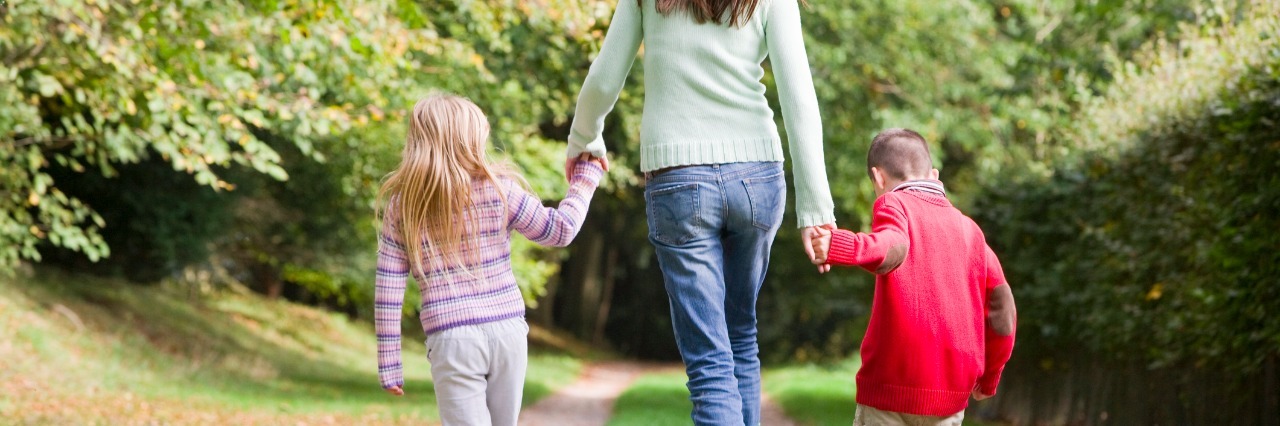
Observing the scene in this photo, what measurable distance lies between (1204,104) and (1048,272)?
3362 millimetres

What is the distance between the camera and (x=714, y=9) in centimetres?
399

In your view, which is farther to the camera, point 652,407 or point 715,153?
point 652,407

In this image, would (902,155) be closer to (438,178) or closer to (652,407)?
(438,178)

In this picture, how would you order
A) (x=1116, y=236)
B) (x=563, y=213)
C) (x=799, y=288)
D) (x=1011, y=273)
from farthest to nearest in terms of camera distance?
(x=799, y=288), (x=1011, y=273), (x=1116, y=236), (x=563, y=213)

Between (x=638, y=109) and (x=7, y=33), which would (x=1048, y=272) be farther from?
(x=7, y=33)

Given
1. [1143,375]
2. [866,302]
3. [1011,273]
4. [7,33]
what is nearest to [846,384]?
[866,302]

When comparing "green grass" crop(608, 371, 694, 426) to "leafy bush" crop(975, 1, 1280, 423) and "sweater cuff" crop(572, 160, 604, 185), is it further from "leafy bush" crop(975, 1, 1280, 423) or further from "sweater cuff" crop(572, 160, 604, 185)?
"sweater cuff" crop(572, 160, 604, 185)

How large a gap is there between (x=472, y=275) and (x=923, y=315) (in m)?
1.46

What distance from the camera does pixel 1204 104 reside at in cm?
820

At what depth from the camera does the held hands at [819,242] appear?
377cm

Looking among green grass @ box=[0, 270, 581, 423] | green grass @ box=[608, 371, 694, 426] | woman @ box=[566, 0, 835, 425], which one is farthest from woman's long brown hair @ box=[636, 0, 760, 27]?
green grass @ box=[608, 371, 694, 426]

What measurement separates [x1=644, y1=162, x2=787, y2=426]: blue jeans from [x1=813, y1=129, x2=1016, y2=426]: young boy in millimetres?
Answer: 384

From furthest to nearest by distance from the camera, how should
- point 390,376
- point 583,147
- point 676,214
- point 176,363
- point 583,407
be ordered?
point 176,363 < point 583,407 < point 583,147 < point 390,376 < point 676,214

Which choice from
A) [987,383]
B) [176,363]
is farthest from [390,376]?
[176,363]
